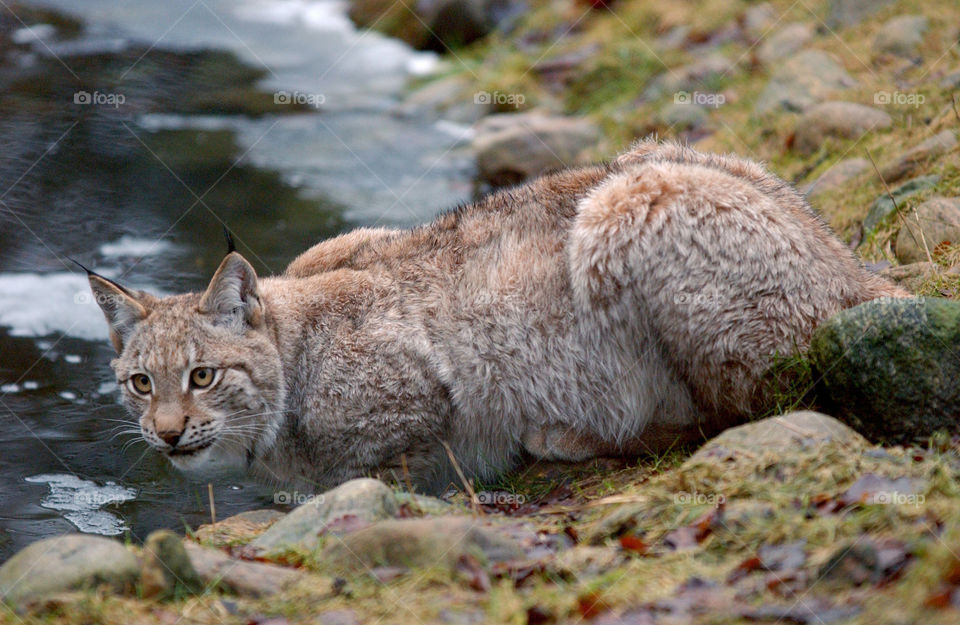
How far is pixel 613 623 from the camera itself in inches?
145

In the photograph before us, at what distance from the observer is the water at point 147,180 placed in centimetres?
723

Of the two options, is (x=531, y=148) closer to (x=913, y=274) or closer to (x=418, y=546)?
(x=913, y=274)

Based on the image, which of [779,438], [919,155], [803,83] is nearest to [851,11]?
[803,83]

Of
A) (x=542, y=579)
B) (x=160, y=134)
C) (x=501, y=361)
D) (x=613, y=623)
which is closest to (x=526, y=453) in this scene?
(x=501, y=361)

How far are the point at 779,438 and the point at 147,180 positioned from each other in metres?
9.45

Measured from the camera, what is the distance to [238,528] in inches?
223

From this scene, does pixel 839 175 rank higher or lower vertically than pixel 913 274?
higher

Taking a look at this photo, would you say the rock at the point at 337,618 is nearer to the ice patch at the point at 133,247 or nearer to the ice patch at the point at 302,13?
the ice patch at the point at 133,247

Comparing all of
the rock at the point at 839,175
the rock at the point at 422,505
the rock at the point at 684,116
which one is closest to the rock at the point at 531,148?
the rock at the point at 684,116

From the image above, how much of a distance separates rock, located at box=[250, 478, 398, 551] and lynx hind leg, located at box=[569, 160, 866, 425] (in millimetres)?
1886

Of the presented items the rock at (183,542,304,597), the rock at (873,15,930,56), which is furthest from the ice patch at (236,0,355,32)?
the rock at (183,542,304,597)

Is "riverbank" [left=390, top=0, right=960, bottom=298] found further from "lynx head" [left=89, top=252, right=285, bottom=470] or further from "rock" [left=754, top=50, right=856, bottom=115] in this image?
"lynx head" [left=89, top=252, right=285, bottom=470]

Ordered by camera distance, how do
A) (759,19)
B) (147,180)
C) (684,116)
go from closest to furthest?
1. (684,116)
2. (147,180)
3. (759,19)

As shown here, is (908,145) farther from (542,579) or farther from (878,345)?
(542,579)
